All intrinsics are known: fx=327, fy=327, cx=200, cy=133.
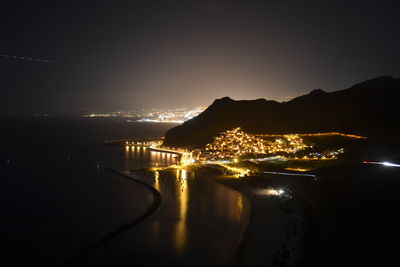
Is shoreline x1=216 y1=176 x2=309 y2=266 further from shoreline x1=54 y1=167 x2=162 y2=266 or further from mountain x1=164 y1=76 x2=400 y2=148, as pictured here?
mountain x1=164 y1=76 x2=400 y2=148

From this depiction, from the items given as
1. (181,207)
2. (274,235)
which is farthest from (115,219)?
(274,235)

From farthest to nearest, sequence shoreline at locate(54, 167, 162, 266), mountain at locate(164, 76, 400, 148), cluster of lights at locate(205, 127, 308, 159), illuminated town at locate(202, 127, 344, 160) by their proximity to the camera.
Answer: mountain at locate(164, 76, 400, 148), cluster of lights at locate(205, 127, 308, 159), illuminated town at locate(202, 127, 344, 160), shoreline at locate(54, 167, 162, 266)

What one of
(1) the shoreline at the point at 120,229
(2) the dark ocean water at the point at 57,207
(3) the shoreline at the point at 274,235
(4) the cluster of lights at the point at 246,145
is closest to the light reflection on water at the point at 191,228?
(1) the shoreline at the point at 120,229

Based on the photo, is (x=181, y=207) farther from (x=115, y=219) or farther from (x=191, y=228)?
(x=115, y=219)

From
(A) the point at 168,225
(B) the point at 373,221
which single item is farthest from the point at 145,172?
(B) the point at 373,221

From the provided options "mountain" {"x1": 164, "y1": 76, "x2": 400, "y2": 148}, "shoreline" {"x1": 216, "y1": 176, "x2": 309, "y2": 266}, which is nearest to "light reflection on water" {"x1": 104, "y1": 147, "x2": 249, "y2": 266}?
"shoreline" {"x1": 216, "y1": 176, "x2": 309, "y2": 266}

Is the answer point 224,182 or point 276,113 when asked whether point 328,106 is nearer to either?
point 276,113
